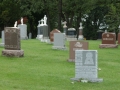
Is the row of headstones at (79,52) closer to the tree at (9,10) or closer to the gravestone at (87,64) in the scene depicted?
the gravestone at (87,64)

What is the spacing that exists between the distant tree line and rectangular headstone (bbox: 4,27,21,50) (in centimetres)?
1977

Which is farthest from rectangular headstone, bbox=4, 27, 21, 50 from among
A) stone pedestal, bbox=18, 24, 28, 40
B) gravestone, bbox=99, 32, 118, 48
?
stone pedestal, bbox=18, 24, 28, 40

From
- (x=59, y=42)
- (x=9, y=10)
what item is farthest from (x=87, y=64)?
(x=9, y=10)

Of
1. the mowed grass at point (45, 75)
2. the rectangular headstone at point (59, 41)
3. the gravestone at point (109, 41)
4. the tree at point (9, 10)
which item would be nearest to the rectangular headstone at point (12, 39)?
the mowed grass at point (45, 75)

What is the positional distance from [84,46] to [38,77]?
424 centimetres

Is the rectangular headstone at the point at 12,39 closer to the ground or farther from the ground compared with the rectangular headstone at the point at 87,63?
farther from the ground

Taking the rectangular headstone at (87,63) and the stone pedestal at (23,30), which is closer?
the rectangular headstone at (87,63)

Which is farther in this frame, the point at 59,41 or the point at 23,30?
the point at 23,30

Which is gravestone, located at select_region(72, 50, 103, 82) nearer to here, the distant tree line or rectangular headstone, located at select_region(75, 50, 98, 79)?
rectangular headstone, located at select_region(75, 50, 98, 79)

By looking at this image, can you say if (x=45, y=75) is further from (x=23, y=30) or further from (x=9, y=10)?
(x=9, y=10)

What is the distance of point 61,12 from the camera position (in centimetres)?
3944

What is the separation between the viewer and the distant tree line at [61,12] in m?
41.6

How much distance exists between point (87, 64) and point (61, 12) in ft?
97.6

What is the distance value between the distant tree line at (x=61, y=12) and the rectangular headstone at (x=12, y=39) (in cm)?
1977
